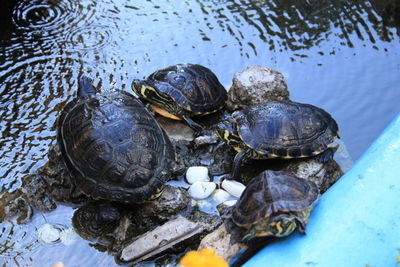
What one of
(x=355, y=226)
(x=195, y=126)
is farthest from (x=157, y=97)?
(x=355, y=226)

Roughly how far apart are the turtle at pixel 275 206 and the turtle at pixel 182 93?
1549 millimetres

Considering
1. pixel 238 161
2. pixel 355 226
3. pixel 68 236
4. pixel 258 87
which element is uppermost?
pixel 355 226

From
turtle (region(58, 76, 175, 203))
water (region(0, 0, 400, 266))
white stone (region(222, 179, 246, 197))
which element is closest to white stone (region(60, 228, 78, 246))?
turtle (region(58, 76, 175, 203))

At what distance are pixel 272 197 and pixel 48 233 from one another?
1.87 metres

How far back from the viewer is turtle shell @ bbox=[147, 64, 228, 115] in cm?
445

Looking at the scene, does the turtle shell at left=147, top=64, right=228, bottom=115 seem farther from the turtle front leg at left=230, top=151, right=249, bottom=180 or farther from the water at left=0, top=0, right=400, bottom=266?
the turtle front leg at left=230, top=151, right=249, bottom=180

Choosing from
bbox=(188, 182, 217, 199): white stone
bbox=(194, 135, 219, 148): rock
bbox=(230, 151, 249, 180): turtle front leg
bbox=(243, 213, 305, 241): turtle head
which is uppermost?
bbox=(243, 213, 305, 241): turtle head

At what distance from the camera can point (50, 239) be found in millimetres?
3521

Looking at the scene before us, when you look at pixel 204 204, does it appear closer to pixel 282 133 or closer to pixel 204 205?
pixel 204 205

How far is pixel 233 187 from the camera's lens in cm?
380

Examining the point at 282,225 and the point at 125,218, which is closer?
the point at 282,225

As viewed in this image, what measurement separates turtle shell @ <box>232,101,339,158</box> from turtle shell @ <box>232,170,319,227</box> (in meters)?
0.65

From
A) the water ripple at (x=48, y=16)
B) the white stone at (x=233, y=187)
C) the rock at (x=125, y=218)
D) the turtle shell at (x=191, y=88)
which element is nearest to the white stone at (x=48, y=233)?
the rock at (x=125, y=218)

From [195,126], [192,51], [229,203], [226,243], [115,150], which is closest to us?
[226,243]
